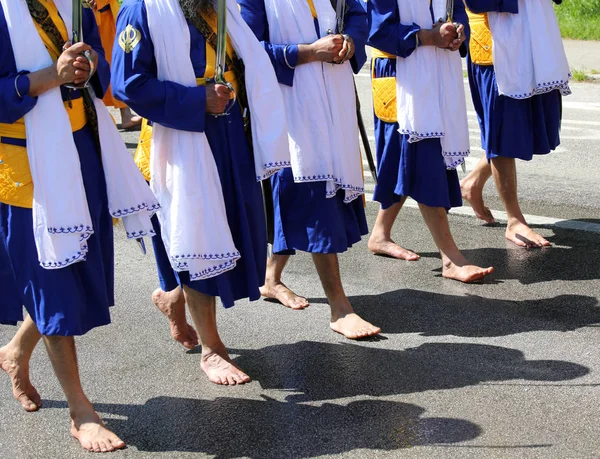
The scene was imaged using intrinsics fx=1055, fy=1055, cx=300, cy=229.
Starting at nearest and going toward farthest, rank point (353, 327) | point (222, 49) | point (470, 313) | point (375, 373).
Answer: point (222, 49)
point (375, 373)
point (353, 327)
point (470, 313)

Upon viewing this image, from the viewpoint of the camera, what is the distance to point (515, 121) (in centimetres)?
643

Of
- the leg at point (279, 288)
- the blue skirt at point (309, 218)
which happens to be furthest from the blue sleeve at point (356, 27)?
the leg at point (279, 288)

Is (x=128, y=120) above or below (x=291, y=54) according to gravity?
below

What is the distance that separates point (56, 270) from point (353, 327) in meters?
1.73

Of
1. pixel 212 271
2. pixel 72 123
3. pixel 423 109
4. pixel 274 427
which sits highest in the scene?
pixel 72 123

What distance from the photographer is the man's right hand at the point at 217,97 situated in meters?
4.40

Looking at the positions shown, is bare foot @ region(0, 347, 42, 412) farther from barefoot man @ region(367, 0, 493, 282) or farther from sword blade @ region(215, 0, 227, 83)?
barefoot man @ region(367, 0, 493, 282)

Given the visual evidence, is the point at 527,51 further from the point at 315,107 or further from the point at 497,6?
the point at 315,107

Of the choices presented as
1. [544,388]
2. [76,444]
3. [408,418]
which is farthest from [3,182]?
[544,388]

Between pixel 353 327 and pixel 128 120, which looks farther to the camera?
pixel 128 120

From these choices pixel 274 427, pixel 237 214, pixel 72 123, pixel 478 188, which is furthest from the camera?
pixel 478 188

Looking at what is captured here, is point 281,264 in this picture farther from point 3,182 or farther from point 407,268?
point 3,182

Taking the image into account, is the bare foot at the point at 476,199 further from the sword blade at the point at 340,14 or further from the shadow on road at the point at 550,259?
the sword blade at the point at 340,14

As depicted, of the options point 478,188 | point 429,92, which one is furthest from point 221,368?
point 478,188
